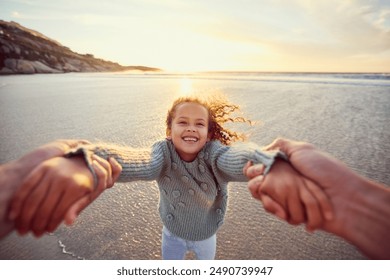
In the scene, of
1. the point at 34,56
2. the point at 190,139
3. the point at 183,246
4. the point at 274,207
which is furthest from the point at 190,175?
the point at 34,56

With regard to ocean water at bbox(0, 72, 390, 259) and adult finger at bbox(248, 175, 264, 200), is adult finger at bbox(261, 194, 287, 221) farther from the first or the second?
ocean water at bbox(0, 72, 390, 259)

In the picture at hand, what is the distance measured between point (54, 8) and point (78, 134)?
4.87 feet

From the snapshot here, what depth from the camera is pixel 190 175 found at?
1.34 m

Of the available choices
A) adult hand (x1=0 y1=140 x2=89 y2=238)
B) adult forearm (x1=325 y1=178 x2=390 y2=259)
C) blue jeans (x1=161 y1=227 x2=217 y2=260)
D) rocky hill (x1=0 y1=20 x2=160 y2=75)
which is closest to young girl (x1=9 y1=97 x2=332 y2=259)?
blue jeans (x1=161 y1=227 x2=217 y2=260)

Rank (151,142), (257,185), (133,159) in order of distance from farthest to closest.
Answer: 1. (151,142)
2. (133,159)
3. (257,185)

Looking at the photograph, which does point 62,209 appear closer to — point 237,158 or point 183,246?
point 237,158

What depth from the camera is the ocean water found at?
5.85ft

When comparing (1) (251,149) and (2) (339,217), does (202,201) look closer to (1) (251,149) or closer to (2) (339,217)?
(1) (251,149)

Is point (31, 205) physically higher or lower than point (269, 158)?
lower

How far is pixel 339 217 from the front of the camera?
76cm

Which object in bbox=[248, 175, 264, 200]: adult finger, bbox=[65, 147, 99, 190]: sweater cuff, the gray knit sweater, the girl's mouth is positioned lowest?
the gray knit sweater

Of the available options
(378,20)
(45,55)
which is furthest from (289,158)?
(45,55)

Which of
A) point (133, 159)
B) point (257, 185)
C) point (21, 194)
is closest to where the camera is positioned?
point (21, 194)

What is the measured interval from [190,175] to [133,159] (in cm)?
33
